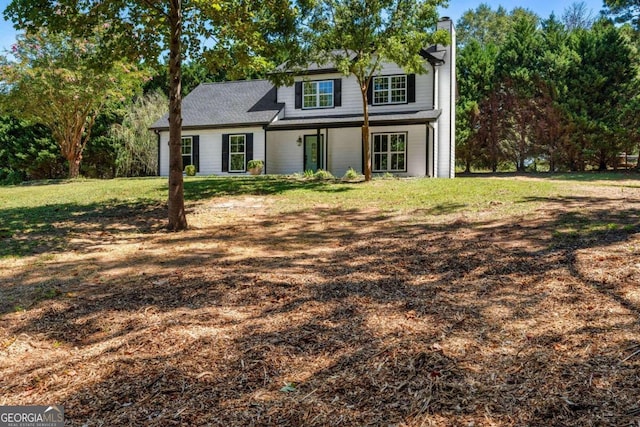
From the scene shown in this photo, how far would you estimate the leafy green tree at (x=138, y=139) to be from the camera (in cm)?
2795

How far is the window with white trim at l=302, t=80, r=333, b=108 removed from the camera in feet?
68.7

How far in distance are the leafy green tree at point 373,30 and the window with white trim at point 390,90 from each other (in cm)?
504

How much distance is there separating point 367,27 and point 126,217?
29.4 ft

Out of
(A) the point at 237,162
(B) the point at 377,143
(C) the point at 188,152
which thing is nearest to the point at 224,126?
(A) the point at 237,162

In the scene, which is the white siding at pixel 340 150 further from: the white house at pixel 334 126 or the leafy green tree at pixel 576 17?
the leafy green tree at pixel 576 17

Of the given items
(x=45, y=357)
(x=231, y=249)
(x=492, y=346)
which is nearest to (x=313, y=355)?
(x=492, y=346)

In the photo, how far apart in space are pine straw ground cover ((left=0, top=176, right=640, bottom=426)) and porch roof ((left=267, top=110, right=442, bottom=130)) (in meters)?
12.1

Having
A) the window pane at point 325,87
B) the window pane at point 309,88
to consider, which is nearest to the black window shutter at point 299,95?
the window pane at point 309,88

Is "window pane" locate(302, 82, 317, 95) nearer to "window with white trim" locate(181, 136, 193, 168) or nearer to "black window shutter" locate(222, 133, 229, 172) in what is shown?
"black window shutter" locate(222, 133, 229, 172)

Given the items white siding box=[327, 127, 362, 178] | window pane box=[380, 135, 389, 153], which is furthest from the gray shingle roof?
window pane box=[380, 135, 389, 153]

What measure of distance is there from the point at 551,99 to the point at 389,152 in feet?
33.7

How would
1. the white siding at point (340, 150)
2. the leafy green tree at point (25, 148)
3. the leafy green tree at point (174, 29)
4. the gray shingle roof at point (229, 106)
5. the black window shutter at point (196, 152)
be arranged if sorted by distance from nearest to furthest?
1. the leafy green tree at point (174, 29)
2. the white siding at point (340, 150)
3. the gray shingle roof at point (229, 106)
4. the black window shutter at point (196, 152)
5. the leafy green tree at point (25, 148)

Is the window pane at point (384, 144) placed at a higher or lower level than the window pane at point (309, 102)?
lower

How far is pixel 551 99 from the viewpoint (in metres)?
23.8
